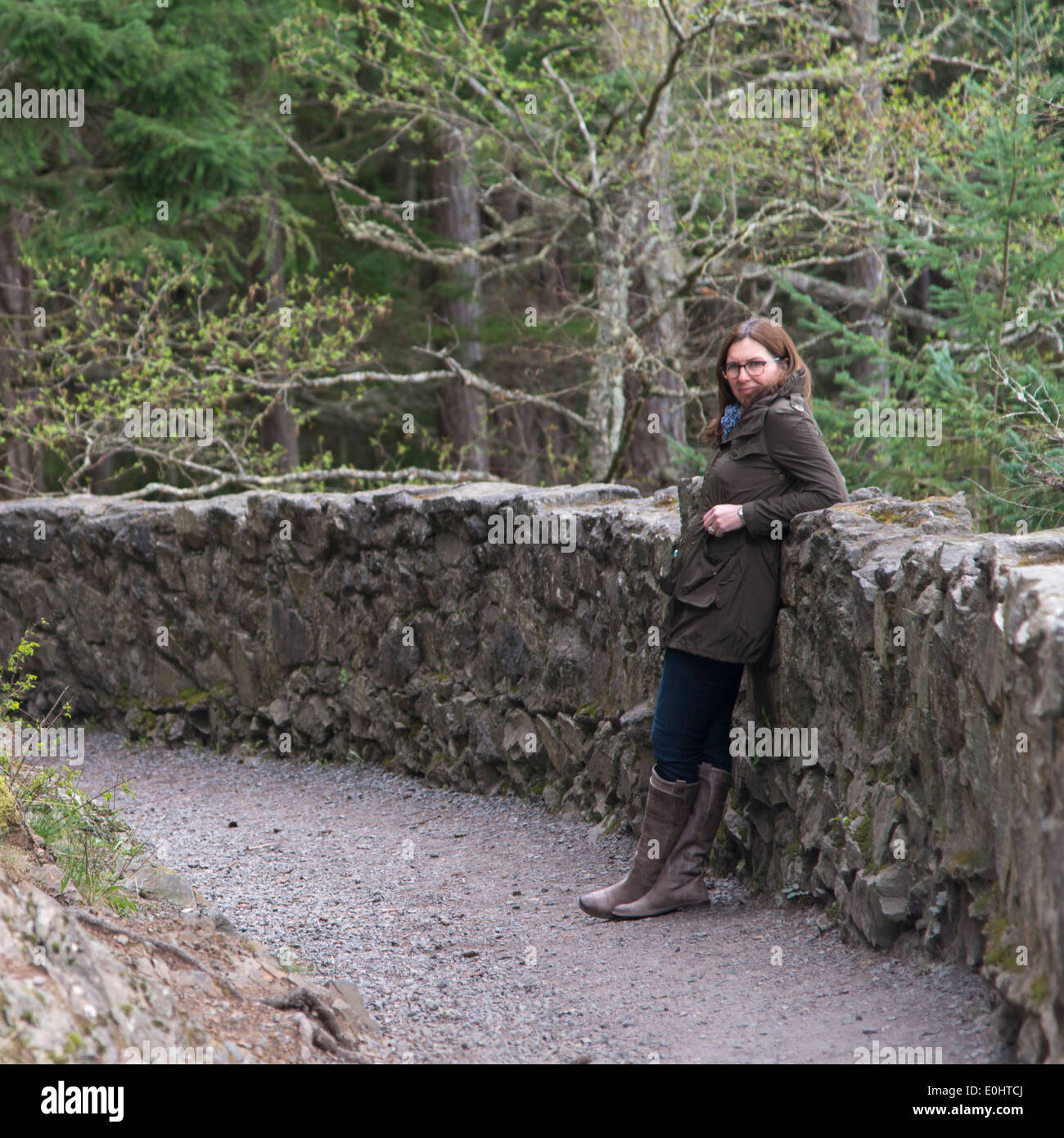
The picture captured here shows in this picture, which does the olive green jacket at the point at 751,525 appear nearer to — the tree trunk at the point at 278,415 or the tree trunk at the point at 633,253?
the tree trunk at the point at 633,253

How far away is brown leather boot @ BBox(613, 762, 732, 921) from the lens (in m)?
4.71

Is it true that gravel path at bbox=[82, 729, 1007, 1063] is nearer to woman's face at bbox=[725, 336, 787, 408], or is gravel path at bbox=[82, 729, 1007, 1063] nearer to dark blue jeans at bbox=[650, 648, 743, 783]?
dark blue jeans at bbox=[650, 648, 743, 783]

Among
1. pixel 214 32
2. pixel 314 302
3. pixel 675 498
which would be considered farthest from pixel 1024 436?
pixel 214 32

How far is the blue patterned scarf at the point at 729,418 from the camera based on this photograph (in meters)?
4.60

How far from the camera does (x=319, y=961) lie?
15.0ft

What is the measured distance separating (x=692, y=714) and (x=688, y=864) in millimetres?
644

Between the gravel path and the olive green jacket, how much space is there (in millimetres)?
1074

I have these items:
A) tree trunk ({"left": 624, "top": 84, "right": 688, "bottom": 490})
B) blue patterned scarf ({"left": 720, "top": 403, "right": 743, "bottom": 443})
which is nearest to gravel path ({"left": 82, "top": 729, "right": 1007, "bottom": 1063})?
blue patterned scarf ({"left": 720, "top": 403, "right": 743, "bottom": 443})

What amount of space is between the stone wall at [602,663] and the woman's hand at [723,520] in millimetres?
291

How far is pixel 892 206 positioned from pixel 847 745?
26.6ft

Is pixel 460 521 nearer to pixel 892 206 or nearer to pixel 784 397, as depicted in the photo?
pixel 784 397

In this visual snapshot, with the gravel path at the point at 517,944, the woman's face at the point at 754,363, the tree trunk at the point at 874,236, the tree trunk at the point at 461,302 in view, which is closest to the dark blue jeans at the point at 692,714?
the gravel path at the point at 517,944

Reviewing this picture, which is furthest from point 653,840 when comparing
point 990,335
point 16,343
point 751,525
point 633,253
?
point 16,343

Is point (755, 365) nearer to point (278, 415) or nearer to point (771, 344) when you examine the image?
point (771, 344)
